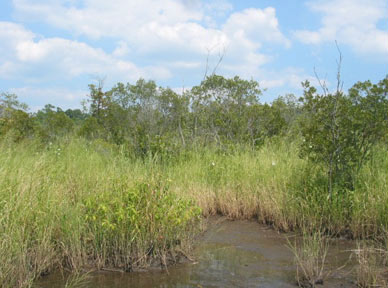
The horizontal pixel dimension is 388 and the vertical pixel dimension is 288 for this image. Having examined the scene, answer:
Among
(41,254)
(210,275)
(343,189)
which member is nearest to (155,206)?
(210,275)

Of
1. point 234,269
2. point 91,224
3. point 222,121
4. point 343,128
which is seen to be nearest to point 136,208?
point 91,224

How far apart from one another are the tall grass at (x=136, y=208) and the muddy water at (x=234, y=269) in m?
0.25

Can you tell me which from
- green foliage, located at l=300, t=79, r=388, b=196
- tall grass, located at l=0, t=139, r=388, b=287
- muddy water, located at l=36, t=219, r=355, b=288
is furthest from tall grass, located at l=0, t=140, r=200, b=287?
green foliage, located at l=300, t=79, r=388, b=196

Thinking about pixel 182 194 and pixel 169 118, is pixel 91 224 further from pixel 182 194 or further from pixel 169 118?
pixel 169 118

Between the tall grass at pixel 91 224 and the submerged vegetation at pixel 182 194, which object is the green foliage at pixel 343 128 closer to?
the submerged vegetation at pixel 182 194

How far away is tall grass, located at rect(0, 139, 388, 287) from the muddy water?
0.25 m

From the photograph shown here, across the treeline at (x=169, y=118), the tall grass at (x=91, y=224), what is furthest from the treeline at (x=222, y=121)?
the tall grass at (x=91, y=224)

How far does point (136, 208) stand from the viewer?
5.05 meters

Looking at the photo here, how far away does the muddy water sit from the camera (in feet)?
15.2

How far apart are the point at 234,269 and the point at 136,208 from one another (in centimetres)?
153

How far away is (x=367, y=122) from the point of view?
6.38 metres

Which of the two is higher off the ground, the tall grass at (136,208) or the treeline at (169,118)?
the treeline at (169,118)

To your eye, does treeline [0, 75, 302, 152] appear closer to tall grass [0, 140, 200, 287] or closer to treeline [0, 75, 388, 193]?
treeline [0, 75, 388, 193]

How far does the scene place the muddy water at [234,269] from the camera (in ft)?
15.2
